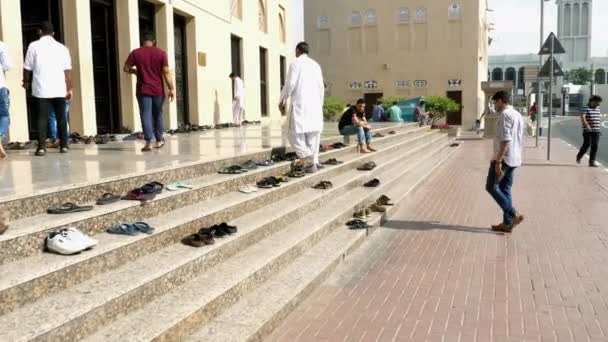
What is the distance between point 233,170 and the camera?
669cm

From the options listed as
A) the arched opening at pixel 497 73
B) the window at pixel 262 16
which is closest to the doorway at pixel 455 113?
the window at pixel 262 16

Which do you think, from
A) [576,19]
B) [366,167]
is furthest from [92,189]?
[576,19]

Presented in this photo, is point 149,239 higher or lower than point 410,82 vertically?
lower

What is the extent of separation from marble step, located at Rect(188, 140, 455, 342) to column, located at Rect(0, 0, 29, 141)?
222 inches

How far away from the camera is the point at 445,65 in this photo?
132ft

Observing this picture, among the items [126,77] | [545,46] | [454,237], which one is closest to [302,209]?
[454,237]

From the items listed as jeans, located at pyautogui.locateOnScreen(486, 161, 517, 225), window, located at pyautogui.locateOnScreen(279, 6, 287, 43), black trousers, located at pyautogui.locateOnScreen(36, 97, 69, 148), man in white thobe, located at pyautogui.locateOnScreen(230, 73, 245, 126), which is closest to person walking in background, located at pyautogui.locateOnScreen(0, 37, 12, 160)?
black trousers, located at pyautogui.locateOnScreen(36, 97, 69, 148)

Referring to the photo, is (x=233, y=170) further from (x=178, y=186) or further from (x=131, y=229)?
(x=131, y=229)

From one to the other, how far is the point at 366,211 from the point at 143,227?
3744 millimetres

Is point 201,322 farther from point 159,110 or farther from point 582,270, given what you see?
point 159,110

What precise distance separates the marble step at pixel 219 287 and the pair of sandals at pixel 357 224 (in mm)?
191

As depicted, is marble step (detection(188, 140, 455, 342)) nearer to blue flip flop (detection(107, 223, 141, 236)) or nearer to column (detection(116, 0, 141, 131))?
blue flip flop (detection(107, 223, 141, 236))

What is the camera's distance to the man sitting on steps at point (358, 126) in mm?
12008

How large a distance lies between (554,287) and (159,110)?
5.91 m
